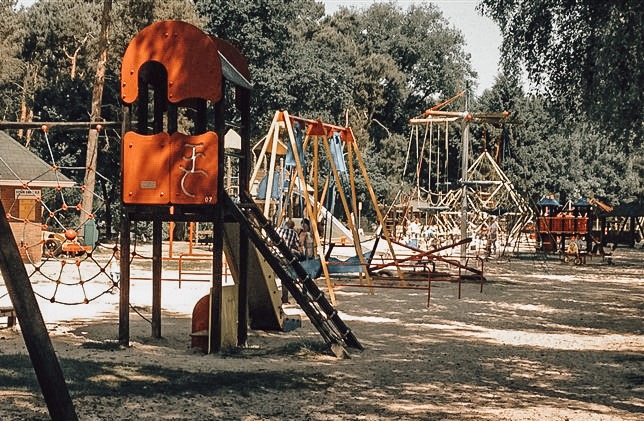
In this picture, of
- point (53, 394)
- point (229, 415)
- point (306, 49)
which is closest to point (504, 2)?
point (229, 415)

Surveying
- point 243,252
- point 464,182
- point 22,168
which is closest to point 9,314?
point 243,252

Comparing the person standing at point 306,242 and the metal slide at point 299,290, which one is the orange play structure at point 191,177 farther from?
the person standing at point 306,242

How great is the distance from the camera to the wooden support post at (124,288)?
44.5ft

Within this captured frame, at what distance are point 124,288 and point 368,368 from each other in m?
4.00

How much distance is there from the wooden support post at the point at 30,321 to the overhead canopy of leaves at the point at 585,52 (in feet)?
41.0

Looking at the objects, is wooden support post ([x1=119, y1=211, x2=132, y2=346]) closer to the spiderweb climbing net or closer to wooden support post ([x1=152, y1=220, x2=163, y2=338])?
wooden support post ([x1=152, y1=220, x2=163, y2=338])

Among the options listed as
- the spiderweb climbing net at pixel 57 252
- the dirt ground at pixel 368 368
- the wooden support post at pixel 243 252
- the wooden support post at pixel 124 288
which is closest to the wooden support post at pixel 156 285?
the dirt ground at pixel 368 368

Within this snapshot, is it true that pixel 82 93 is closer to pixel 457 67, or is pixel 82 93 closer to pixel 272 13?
pixel 272 13

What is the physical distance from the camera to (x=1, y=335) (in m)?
14.0

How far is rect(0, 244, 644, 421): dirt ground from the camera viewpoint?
9547 mm

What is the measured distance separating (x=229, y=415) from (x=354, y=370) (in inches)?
134

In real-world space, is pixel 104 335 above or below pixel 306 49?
below

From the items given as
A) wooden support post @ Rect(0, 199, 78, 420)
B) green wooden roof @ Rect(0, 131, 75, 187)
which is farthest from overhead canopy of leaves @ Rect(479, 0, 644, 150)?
green wooden roof @ Rect(0, 131, 75, 187)

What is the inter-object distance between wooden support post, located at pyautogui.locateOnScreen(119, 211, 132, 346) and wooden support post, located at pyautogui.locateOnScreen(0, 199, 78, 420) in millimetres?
8300
